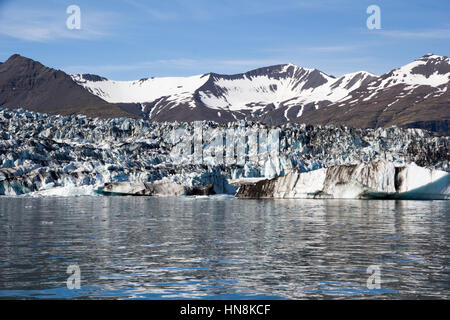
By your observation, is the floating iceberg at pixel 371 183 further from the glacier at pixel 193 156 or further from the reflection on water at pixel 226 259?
the reflection on water at pixel 226 259

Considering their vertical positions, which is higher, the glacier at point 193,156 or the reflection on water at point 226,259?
the glacier at point 193,156

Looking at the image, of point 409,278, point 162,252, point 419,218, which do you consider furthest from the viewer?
point 419,218

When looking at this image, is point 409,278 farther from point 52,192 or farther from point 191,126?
point 191,126

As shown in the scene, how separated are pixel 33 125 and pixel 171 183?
140ft

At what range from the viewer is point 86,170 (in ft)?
271

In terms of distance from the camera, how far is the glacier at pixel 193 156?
71.9 meters

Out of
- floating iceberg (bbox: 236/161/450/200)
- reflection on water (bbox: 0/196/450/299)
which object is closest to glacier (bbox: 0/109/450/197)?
floating iceberg (bbox: 236/161/450/200)

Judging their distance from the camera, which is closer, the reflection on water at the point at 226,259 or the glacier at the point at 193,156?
the reflection on water at the point at 226,259

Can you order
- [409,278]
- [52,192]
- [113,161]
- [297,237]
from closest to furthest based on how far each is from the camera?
[409,278], [297,237], [52,192], [113,161]

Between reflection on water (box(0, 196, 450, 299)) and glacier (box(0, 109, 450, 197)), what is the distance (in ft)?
102

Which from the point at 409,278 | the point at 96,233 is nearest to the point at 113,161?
the point at 96,233

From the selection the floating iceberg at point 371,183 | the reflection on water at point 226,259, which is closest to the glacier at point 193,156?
the floating iceberg at point 371,183

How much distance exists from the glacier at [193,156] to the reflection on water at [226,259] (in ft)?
102

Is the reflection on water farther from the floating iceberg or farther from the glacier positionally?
the glacier
